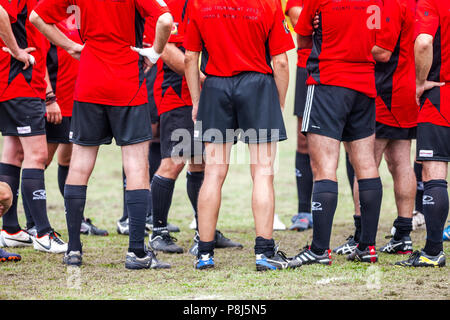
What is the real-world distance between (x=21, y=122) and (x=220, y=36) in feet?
7.22

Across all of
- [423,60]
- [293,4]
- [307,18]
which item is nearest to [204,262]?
[307,18]

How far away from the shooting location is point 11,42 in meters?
6.18

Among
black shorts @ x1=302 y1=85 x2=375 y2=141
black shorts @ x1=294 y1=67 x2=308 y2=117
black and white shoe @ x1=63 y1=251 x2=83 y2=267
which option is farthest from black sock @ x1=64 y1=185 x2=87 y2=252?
black shorts @ x1=294 y1=67 x2=308 y2=117

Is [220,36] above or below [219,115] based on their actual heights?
above

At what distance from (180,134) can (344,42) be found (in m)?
1.92

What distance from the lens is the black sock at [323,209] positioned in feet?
18.3

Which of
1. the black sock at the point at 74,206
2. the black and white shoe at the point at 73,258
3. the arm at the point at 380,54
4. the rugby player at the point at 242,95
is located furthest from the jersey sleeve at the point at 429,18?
the black and white shoe at the point at 73,258

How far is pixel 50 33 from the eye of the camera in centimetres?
549

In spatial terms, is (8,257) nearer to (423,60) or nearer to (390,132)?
(390,132)

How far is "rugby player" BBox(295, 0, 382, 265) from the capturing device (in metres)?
5.57

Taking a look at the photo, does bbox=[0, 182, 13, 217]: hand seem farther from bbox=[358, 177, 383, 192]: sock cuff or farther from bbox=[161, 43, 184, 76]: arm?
bbox=[358, 177, 383, 192]: sock cuff

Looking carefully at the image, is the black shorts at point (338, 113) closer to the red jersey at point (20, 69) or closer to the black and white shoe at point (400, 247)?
the black and white shoe at point (400, 247)
